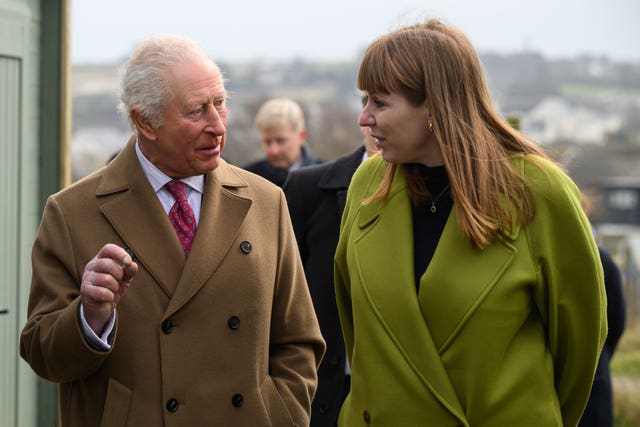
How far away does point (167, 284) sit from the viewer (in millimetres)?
3102

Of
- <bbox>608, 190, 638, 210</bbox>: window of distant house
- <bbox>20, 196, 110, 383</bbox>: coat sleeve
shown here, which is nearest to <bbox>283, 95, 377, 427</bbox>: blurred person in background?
<bbox>20, 196, 110, 383</bbox>: coat sleeve

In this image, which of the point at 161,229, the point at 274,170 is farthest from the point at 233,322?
the point at 274,170

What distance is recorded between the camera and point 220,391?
3131 mm

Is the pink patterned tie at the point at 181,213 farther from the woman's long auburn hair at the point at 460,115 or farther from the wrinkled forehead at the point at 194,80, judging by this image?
the woman's long auburn hair at the point at 460,115

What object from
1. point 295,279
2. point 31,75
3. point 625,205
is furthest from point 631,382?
point 625,205

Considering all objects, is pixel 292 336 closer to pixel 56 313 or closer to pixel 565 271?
pixel 56 313

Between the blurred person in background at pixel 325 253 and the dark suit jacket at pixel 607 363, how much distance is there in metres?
1.21

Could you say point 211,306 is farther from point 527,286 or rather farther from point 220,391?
point 527,286

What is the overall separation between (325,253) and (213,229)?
1.41 metres

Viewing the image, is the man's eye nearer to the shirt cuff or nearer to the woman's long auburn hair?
the woman's long auburn hair

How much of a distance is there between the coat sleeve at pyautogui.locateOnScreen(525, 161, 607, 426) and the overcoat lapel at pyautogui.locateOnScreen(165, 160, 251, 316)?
0.89 m

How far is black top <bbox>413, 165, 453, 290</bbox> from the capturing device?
3199mm

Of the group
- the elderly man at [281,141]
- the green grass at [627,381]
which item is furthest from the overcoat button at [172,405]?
the green grass at [627,381]

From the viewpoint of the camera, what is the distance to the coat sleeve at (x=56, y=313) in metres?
2.93
